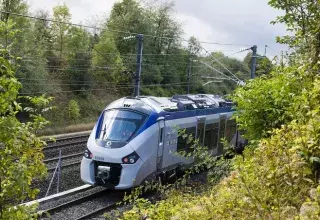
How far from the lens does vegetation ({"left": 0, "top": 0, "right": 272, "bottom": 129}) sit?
30.0 meters

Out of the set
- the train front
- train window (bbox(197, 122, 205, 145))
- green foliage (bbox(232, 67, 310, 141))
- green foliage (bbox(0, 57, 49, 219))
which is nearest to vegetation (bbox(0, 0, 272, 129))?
train window (bbox(197, 122, 205, 145))

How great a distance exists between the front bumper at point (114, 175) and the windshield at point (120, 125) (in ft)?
2.65

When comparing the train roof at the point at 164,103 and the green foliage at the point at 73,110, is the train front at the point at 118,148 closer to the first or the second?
the train roof at the point at 164,103

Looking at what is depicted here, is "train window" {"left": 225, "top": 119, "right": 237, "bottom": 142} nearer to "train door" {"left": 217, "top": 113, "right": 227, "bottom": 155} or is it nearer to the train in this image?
"train door" {"left": 217, "top": 113, "right": 227, "bottom": 155}

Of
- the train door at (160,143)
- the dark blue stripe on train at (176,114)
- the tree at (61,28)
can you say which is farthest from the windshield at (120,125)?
the tree at (61,28)

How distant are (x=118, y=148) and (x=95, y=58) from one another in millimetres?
25684

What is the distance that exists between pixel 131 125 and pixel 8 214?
861 centimetres

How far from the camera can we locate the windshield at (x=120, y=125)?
40.7 feet

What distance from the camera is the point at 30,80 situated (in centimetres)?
2931

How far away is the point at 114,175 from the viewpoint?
1214 centimetres

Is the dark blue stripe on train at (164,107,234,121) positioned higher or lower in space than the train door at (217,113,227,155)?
higher

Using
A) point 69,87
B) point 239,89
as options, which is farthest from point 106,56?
point 239,89

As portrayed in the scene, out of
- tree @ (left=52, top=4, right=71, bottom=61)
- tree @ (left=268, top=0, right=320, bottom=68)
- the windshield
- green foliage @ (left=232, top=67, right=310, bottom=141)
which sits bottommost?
the windshield

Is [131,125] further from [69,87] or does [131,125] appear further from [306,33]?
[69,87]
